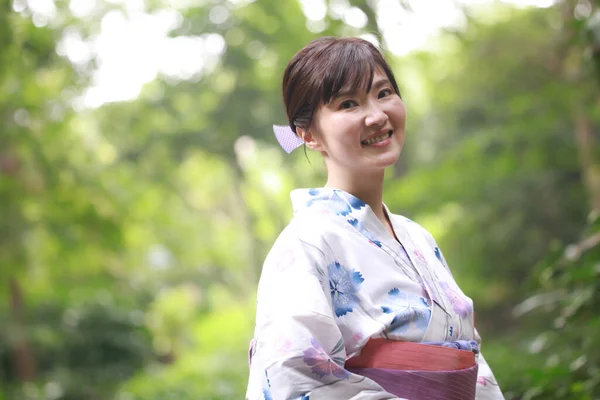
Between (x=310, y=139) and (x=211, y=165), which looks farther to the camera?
(x=211, y=165)

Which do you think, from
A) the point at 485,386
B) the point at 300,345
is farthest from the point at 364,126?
the point at 485,386

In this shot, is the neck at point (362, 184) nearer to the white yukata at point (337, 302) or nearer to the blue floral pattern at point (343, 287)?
the white yukata at point (337, 302)

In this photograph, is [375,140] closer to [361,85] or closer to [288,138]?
[361,85]

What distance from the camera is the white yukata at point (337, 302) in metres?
1.16

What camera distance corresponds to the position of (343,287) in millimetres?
1277

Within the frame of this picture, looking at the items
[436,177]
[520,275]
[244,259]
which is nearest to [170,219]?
[436,177]

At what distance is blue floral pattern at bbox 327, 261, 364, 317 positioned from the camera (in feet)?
4.13

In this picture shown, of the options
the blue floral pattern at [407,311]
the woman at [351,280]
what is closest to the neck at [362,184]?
the woman at [351,280]

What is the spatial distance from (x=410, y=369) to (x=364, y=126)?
1.46 feet

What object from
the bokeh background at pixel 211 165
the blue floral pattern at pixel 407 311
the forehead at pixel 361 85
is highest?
the bokeh background at pixel 211 165

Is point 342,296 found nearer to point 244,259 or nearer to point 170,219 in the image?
point 170,219

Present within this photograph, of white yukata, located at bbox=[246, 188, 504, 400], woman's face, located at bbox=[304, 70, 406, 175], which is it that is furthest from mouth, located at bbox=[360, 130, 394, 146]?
white yukata, located at bbox=[246, 188, 504, 400]

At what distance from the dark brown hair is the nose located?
0.12 feet

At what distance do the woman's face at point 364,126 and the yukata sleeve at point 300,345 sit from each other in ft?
0.76
